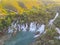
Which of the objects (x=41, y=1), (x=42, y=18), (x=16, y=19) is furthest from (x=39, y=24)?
(x=41, y=1)

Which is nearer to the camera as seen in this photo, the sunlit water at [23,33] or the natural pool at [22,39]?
the natural pool at [22,39]

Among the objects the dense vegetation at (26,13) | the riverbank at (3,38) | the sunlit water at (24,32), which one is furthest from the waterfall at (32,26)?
the riverbank at (3,38)

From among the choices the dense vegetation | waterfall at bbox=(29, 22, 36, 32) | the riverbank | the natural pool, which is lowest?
the natural pool

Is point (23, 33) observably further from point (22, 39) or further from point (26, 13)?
point (26, 13)

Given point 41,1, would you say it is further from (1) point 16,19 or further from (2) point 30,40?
(2) point 30,40

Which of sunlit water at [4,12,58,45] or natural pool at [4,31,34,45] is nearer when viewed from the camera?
natural pool at [4,31,34,45]

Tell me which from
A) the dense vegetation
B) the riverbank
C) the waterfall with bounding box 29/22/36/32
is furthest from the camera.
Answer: the dense vegetation

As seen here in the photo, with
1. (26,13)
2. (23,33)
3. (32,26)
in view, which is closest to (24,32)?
(23,33)

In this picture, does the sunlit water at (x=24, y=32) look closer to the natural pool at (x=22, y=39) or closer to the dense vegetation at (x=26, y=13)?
the natural pool at (x=22, y=39)

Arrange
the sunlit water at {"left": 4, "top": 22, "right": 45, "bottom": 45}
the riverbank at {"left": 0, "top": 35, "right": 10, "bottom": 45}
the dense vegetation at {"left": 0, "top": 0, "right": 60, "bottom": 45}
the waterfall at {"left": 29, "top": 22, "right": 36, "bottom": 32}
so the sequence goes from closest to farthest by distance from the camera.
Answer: the riverbank at {"left": 0, "top": 35, "right": 10, "bottom": 45} → the sunlit water at {"left": 4, "top": 22, "right": 45, "bottom": 45} → the waterfall at {"left": 29, "top": 22, "right": 36, "bottom": 32} → the dense vegetation at {"left": 0, "top": 0, "right": 60, "bottom": 45}

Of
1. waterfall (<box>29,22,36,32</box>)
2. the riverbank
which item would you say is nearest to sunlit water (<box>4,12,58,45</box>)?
waterfall (<box>29,22,36,32</box>)

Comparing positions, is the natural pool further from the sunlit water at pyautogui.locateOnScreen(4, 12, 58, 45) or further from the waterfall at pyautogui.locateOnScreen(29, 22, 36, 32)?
the waterfall at pyautogui.locateOnScreen(29, 22, 36, 32)
